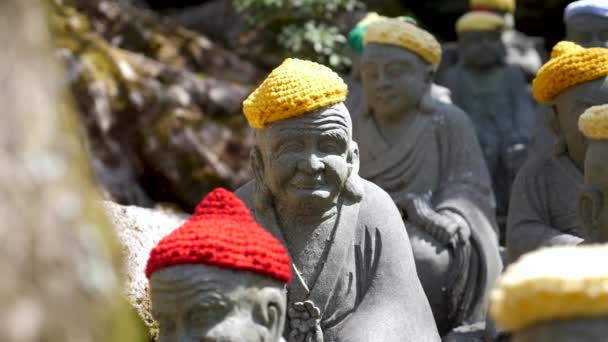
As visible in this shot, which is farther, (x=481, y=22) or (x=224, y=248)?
(x=481, y=22)

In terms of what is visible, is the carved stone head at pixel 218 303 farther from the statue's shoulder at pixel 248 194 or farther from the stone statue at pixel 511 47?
the stone statue at pixel 511 47

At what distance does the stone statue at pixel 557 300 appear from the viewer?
14.5ft

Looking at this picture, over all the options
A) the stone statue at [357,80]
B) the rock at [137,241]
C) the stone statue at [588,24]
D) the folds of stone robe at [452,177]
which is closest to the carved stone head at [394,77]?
the folds of stone robe at [452,177]

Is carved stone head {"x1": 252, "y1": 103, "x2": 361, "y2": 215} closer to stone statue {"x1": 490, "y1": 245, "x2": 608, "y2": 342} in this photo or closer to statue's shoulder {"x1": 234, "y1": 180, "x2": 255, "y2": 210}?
statue's shoulder {"x1": 234, "y1": 180, "x2": 255, "y2": 210}

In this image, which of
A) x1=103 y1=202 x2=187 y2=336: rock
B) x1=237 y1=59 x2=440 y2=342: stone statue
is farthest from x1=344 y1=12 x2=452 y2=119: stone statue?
x1=237 y1=59 x2=440 y2=342: stone statue

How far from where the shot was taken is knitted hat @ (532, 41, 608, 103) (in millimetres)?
8414

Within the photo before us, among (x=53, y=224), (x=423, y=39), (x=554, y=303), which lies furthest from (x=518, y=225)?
(x=53, y=224)

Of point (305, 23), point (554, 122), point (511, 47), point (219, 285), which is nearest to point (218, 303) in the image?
point (219, 285)

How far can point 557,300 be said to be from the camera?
174 inches

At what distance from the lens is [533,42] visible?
51.2 ft

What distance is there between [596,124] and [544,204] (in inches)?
76.3

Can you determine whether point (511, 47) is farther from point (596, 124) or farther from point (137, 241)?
point (596, 124)

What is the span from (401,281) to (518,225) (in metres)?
1.75

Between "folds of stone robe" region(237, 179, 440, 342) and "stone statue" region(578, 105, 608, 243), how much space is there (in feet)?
2.66
